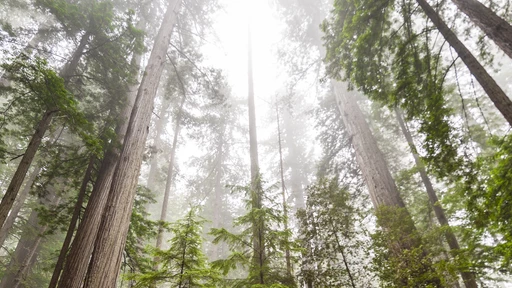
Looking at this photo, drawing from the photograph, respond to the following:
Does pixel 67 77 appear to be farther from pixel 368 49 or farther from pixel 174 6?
pixel 368 49

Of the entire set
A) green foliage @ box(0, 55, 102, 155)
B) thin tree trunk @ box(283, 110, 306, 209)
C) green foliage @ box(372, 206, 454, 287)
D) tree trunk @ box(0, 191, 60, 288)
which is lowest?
green foliage @ box(372, 206, 454, 287)

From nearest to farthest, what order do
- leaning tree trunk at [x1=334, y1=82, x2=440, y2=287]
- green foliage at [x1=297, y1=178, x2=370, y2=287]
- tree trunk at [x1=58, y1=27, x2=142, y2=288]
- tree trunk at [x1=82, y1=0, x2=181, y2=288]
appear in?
tree trunk at [x1=82, y1=0, x2=181, y2=288] → leaning tree trunk at [x1=334, y1=82, x2=440, y2=287] → green foliage at [x1=297, y1=178, x2=370, y2=287] → tree trunk at [x1=58, y1=27, x2=142, y2=288]

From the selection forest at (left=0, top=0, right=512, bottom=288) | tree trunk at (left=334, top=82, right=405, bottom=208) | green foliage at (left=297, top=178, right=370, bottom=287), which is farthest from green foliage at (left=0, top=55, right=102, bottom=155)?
tree trunk at (left=334, top=82, right=405, bottom=208)

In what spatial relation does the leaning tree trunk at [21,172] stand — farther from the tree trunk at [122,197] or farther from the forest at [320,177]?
the tree trunk at [122,197]

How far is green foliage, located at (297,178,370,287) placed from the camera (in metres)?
4.64

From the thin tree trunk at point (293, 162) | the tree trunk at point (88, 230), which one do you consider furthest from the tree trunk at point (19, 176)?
the thin tree trunk at point (293, 162)

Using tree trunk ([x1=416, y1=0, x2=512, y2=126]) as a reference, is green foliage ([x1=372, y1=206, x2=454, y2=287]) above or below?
below

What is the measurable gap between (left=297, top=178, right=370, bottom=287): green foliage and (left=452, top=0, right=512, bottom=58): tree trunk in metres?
3.37

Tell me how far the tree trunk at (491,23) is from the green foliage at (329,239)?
11.1ft

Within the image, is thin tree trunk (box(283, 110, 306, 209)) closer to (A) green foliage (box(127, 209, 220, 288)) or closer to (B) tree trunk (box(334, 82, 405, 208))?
(B) tree trunk (box(334, 82, 405, 208))

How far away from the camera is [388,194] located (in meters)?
6.22

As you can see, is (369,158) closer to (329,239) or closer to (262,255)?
(329,239)

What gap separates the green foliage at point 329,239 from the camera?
464 centimetres

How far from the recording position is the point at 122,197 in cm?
488
